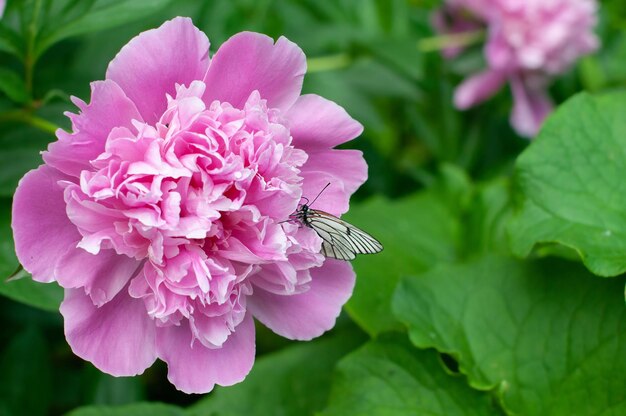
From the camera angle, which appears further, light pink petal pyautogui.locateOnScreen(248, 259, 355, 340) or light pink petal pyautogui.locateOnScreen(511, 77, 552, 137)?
light pink petal pyautogui.locateOnScreen(511, 77, 552, 137)

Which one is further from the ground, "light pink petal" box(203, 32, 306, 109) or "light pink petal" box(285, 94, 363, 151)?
"light pink petal" box(203, 32, 306, 109)

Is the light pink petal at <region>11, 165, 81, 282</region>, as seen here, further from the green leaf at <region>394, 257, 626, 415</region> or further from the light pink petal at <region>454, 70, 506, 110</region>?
the light pink petal at <region>454, 70, 506, 110</region>

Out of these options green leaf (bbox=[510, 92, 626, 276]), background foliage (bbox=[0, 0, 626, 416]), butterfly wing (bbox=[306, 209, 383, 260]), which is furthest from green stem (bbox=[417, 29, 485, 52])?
butterfly wing (bbox=[306, 209, 383, 260])

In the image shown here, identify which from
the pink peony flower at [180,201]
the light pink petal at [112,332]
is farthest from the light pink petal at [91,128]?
the light pink petal at [112,332]

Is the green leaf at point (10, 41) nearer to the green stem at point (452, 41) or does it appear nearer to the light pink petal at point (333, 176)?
the light pink petal at point (333, 176)

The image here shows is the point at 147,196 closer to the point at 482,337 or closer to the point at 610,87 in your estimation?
the point at 482,337

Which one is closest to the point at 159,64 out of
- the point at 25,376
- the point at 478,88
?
the point at 25,376

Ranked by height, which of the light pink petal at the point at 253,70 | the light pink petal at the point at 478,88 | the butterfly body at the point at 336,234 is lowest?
the light pink petal at the point at 478,88
